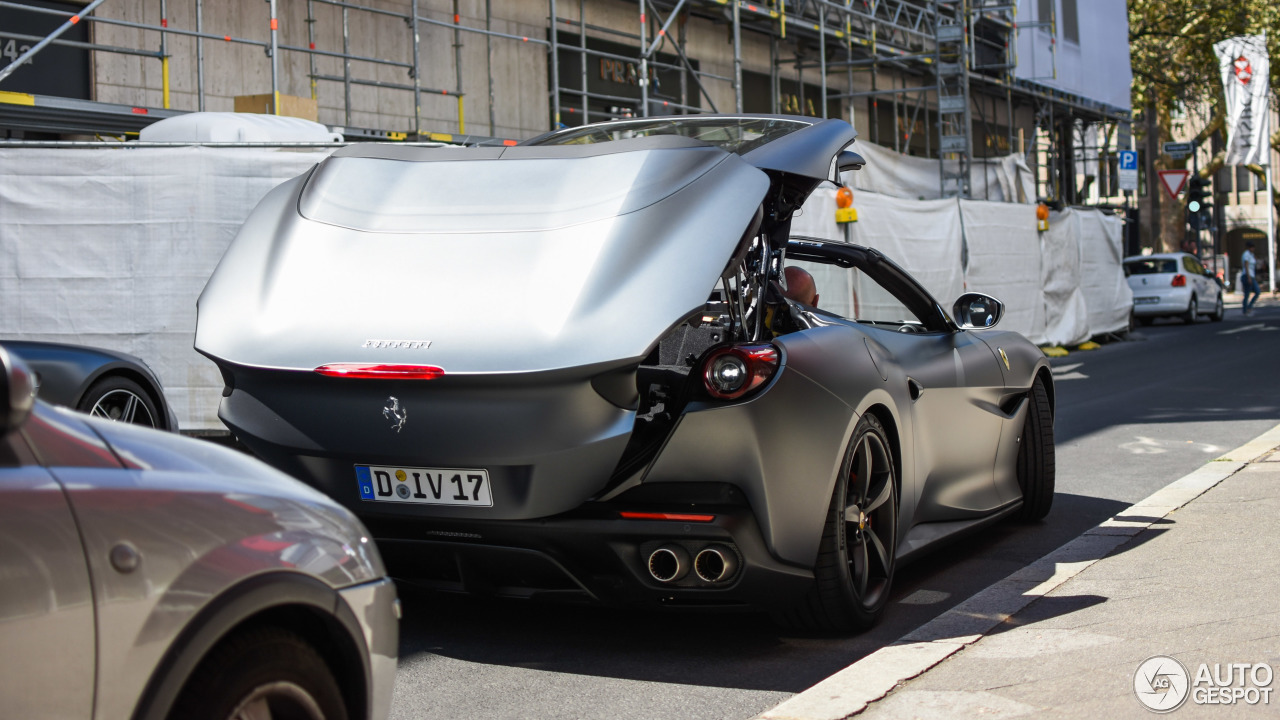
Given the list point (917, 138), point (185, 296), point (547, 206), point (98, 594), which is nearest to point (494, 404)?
point (547, 206)

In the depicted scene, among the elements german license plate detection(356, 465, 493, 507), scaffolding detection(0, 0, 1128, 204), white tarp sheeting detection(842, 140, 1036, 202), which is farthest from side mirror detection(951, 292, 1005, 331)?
white tarp sheeting detection(842, 140, 1036, 202)

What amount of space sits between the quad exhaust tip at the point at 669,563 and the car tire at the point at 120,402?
3823mm

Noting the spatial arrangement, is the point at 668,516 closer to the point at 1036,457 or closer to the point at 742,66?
the point at 1036,457

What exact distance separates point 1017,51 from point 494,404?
3007 cm

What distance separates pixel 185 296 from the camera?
991cm

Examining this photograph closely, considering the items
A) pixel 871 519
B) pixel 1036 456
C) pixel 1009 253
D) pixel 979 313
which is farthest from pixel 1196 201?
pixel 871 519

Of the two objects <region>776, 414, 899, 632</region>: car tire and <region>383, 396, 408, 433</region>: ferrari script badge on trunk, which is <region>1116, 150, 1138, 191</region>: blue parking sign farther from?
<region>383, 396, 408, 433</region>: ferrari script badge on trunk

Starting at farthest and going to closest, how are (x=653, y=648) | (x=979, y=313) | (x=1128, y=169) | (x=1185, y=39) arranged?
(x=1185, y=39) → (x=1128, y=169) → (x=979, y=313) → (x=653, y=648)

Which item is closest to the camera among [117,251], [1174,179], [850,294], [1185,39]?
[117,251]

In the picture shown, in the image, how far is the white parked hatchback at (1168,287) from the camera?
98.9ft

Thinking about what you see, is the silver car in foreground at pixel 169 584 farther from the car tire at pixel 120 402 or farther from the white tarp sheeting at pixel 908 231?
the white tarp sheeting at pixel 908 231

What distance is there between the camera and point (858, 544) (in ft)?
15.9

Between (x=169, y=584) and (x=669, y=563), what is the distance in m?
2.19

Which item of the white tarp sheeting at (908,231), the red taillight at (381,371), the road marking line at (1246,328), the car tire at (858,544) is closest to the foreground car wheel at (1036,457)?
the car tire at (858,544)
